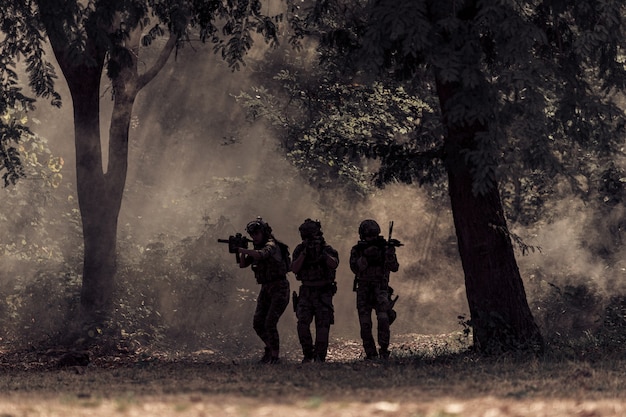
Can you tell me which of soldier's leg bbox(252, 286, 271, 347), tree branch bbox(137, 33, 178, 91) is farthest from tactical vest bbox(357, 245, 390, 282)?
tree branch bbox(137, 33, 178, 91)

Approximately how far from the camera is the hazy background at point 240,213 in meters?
25.5

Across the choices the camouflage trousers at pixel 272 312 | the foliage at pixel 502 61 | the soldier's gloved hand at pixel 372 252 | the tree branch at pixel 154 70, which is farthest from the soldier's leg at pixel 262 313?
the tree branch at pixel 154 70

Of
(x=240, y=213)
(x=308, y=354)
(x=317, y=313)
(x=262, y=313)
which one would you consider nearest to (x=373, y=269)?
(x=317, y=313)

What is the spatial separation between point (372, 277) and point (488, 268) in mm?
1512

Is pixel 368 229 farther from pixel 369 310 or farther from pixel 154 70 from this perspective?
pixel 154 70

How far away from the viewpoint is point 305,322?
47.5 feet

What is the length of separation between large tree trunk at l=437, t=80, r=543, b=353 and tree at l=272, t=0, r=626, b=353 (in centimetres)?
1

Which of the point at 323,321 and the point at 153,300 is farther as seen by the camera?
the point at 153,300

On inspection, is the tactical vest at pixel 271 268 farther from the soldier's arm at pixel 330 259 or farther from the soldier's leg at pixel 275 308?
the soldier's arm at pixel 330 259

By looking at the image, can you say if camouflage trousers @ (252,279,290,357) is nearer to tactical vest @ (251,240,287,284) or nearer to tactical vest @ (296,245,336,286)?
tactical vest @ (251,240,287,284)

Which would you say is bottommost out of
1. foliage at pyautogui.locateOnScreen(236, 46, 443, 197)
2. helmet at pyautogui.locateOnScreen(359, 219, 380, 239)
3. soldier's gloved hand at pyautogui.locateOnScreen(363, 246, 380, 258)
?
soldier's gloved hand at pyautogui.locateOnScreen(363, 246, 380, 258)

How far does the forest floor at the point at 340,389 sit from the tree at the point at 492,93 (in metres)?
1.11

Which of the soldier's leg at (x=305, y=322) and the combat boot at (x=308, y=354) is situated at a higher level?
the soldier's leg at (x=305, y=322)

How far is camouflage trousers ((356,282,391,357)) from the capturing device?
14734mm
